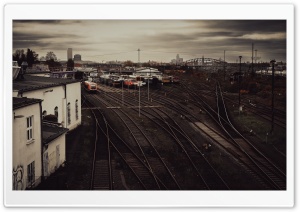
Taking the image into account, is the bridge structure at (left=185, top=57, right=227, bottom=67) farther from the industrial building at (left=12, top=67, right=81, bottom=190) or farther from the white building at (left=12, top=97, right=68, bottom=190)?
the white building at (left=12, top=97, right=68, bottom=190)

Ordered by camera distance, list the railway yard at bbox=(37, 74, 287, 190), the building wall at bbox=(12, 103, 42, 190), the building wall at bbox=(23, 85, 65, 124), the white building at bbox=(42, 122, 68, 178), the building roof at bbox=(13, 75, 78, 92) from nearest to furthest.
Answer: the building wall at bbox=(12, 103, 42, 190)
the railway yard at bbox=(37, 74, 287, 190)
the white building at bbox=(42, 122, 68, 178)
the building roof at bbox=(13, 75, 78, 92)
the building wall at bbox=(23, 85, 65, 124)

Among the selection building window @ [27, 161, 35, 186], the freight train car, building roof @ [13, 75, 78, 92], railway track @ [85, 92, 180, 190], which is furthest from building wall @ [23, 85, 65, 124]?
building window @ [27, 161, 35, 186]

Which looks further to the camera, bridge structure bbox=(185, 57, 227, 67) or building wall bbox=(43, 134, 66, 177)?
bridge structure bbox=(185, 57, 227, 67)

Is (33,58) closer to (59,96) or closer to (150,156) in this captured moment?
(59,96)

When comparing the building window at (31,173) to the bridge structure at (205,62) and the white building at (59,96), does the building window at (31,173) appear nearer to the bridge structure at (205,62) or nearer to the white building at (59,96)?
the white building at (59,96)

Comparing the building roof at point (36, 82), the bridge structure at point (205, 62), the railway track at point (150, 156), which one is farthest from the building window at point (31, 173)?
the bridge structure at point (205, 62)
